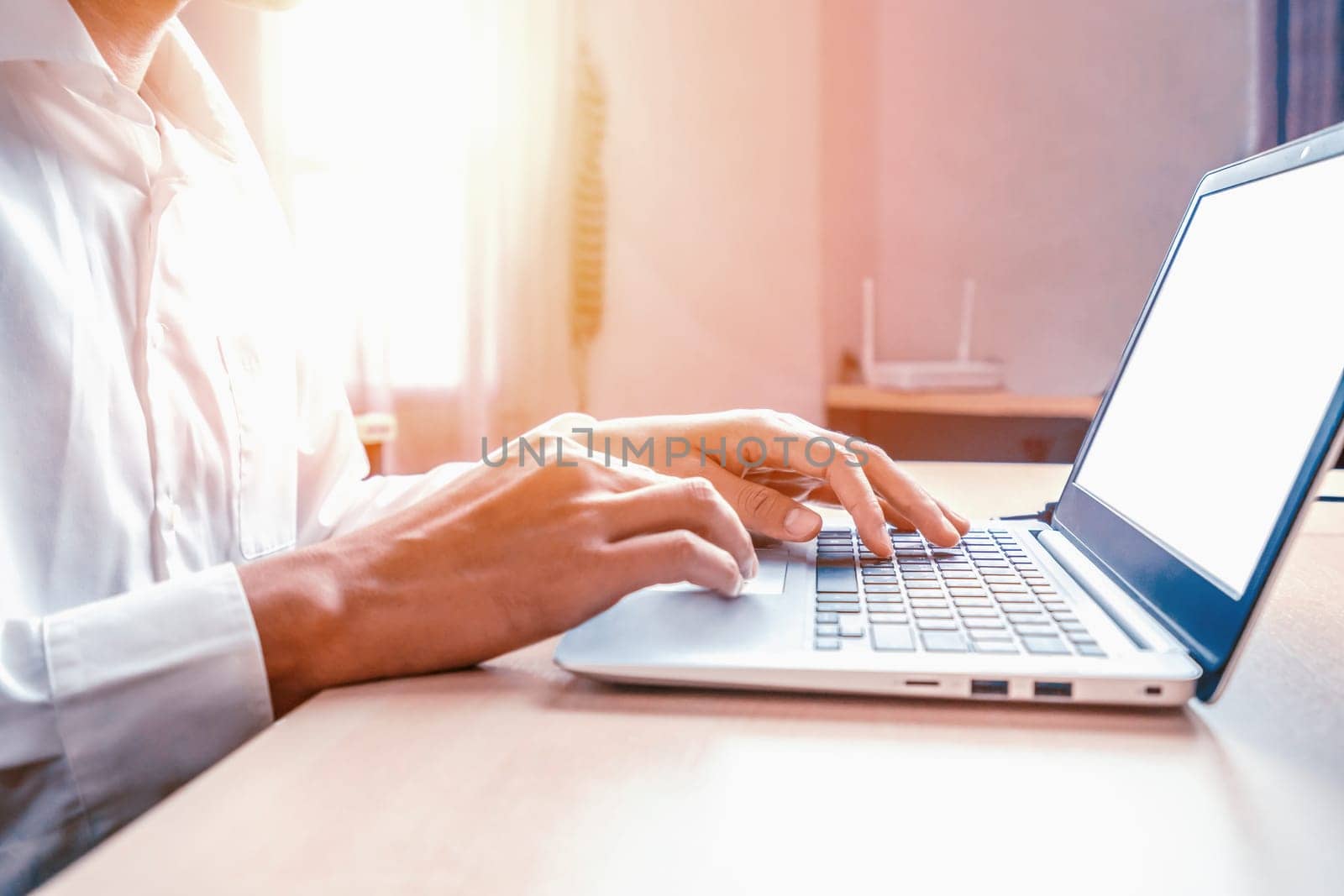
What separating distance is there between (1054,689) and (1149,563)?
0.14 metres

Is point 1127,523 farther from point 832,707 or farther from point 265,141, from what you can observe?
point 265,141

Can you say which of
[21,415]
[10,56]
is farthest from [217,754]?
[10,56]

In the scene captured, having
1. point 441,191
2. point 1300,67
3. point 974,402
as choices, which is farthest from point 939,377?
point 441,191

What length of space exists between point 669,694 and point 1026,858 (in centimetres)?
17

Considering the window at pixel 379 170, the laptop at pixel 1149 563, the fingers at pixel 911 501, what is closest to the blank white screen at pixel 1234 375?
the laptop at pixel 1149 563

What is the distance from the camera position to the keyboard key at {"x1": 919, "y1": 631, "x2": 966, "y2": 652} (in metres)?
0.40

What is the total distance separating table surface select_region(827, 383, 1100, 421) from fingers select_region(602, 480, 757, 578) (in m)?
1.43

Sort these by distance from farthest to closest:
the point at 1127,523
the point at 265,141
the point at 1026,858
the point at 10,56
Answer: the point at 265,141, the point at 10,56, the point at 1127,523, the point at 1026,858

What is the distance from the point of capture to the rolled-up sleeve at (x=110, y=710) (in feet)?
1.28

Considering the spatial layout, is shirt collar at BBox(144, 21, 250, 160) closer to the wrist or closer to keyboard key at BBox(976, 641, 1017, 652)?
the wrist

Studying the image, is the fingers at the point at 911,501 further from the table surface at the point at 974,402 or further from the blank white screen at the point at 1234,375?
the table surface at the point at 974,402

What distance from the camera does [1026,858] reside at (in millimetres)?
266

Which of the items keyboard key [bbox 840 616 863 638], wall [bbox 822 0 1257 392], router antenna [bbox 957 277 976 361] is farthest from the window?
keyboard key [bbox 840 616 863 638]

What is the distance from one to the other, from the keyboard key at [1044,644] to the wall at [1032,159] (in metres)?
2.16
